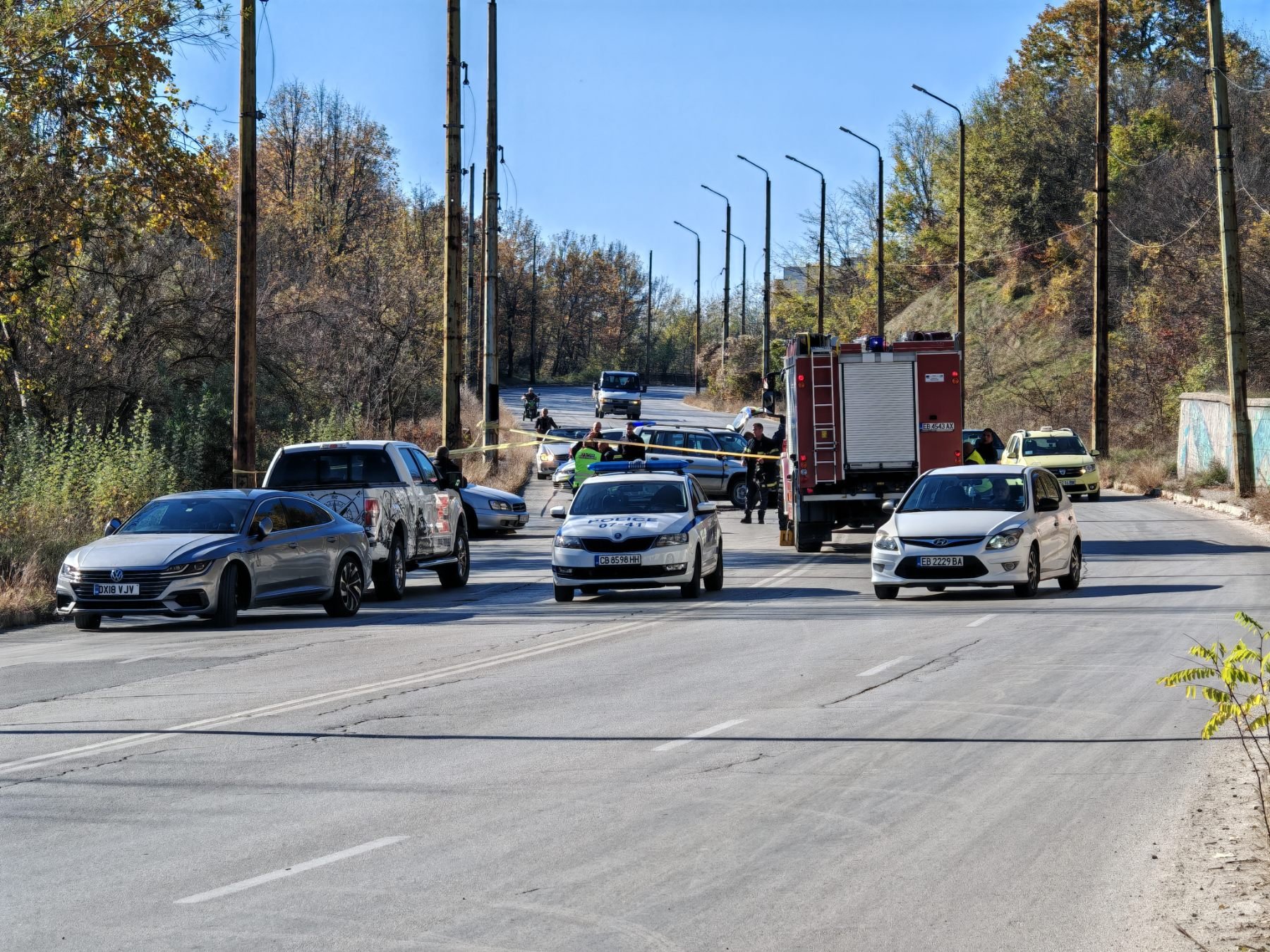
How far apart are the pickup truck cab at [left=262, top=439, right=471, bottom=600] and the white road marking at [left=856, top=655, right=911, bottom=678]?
8214mm

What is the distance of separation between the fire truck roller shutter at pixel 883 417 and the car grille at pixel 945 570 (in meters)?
6.76

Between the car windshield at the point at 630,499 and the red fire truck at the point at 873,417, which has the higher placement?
the red fire truck at the point at 873,417

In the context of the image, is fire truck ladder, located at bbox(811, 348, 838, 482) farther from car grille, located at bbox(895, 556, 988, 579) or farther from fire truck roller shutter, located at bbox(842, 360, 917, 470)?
car grille, located at bbox(895, 556, 988, 579)

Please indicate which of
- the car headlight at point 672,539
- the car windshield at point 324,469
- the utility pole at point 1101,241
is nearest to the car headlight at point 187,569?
the car windshield at point 324,469

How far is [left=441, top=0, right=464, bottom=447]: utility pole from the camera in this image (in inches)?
1226

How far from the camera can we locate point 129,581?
17.3 meters

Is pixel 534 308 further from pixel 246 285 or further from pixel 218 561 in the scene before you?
pixel 218 561

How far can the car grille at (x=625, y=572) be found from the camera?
2025 centimetres

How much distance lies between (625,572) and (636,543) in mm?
402

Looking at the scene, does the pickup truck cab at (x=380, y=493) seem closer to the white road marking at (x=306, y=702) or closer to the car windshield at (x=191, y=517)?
the car windshield at (x=191, y=517)

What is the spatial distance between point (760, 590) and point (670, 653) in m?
6.54

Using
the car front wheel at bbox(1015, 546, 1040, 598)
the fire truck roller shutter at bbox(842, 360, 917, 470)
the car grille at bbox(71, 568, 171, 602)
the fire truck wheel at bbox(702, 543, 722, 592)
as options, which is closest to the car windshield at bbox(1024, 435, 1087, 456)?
the fire truck roller shutter at bbox(842, 360, 917, 470)

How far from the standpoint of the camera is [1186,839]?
775 centimetres

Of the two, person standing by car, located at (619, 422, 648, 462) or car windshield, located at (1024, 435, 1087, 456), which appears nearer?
car windshield, located at (1024, 435, 1087, 456)
